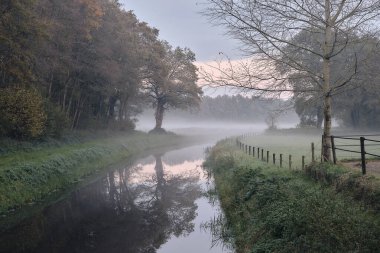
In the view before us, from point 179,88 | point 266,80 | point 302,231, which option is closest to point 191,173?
point 266,80

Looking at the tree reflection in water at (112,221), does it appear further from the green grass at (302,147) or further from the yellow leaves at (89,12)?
the yellow leaves at (89,12)

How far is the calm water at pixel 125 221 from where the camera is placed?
12656 mm

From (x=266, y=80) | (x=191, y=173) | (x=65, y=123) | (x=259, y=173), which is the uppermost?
(x=266, y=80)

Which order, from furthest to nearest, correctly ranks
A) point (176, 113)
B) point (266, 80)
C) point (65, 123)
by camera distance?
point (176, 113) < point (65, 123) < point (266, 80)

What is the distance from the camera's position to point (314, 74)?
1520 cm

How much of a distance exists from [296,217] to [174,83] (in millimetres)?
52132

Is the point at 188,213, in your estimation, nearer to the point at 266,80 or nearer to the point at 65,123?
the point at 266,80

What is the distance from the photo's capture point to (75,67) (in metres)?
33.2

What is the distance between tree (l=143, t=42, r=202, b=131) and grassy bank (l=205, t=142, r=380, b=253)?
42.9 m

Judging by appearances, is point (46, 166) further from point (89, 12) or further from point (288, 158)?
point (89, 12)

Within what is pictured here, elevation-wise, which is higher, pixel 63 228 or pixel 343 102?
pixel 343 102

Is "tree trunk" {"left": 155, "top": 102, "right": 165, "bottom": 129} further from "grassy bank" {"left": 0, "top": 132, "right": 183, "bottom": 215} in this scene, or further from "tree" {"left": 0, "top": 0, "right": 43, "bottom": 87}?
"tree" {"left": 0, "top": 0, "right": 43, "bottom": 87}

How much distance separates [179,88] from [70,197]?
4298 centimetres

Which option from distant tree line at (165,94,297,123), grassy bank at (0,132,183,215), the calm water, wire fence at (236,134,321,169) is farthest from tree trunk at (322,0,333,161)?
distant tree line at (165,94,297,123)
